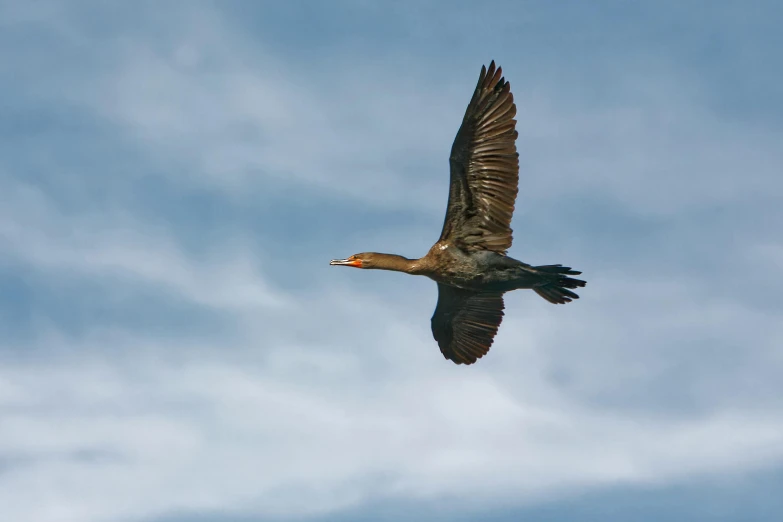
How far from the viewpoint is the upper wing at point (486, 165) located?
16.3 meters

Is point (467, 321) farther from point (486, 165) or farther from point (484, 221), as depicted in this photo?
point (486, 165)

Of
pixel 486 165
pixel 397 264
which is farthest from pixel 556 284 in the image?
pixel 397 264

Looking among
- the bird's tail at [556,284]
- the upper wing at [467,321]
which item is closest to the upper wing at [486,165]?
the bird's tail at [556,284]

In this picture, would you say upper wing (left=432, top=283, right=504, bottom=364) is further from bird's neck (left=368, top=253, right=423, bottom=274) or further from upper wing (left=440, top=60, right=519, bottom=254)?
upper wing (left=440, top=60, right=519, bottom=254)

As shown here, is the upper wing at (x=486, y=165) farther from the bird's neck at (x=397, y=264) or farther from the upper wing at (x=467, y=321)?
the upper wing at (x=467, y=321)

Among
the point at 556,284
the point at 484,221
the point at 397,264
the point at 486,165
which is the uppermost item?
the point at 486,165

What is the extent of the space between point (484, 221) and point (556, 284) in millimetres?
1558

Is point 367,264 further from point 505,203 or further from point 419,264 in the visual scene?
point 505,203

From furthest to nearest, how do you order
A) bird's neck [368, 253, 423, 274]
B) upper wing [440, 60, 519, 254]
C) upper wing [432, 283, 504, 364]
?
upper wing [432, 283, 504, 364]
bird's neck [368, 253, 423, 274]
upper wing [440, 60, 519, 254]

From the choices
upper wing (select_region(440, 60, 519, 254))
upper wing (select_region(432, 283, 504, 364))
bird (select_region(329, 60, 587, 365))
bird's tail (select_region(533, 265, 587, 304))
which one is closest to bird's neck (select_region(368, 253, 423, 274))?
bird (select_region(329, 60, 587, 365))

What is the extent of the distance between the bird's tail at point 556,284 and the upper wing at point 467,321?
51.7 inches

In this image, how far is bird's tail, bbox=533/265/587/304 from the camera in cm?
1636

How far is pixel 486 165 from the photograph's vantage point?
1641 centimetres

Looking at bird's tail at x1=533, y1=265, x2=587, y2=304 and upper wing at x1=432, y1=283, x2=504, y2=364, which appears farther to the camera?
upper wing at x1=432, y1=283, x2=504, y2=364
